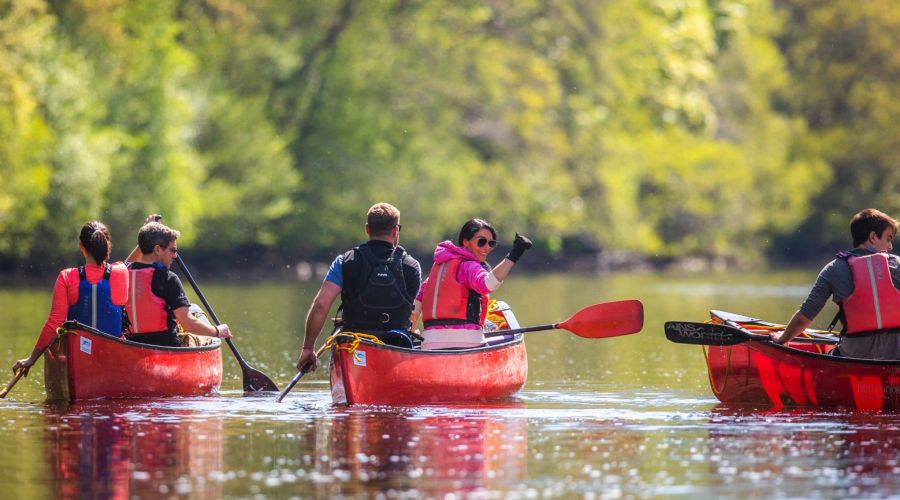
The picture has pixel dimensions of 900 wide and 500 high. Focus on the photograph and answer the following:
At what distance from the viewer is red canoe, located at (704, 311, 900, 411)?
44.9 ft

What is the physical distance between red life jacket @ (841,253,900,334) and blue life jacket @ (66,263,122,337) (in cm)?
560

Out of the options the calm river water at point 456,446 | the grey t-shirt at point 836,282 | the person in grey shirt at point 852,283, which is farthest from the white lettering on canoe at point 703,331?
the grey t-shirt at point 836,282

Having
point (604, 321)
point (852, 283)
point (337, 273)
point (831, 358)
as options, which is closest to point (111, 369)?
point (337, 273)

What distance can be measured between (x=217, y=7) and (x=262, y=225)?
580 cm

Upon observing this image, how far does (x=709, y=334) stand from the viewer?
14688 millimetres

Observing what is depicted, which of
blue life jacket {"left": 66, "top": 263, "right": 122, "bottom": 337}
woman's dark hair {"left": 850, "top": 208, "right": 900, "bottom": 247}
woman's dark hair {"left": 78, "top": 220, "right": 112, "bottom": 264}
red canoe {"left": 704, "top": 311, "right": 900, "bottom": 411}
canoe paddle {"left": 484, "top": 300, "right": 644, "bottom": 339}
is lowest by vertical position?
red canoe {"left": 704, "top": 311, "right": 900, "bottom": 411}

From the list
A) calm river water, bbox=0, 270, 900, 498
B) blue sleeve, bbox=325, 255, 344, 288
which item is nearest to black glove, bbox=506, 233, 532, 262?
calm river water, bbox=0, 270, 900, 498

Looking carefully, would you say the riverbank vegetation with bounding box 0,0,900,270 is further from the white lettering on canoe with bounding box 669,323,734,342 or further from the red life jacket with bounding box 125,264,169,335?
the white lettering on canoe with bounding box 669,323,734,342

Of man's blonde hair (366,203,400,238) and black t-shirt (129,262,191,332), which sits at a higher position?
man's blonde hair (366,203,400,238)

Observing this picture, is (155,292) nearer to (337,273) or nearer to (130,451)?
(337,273)

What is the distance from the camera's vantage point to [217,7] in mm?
47438

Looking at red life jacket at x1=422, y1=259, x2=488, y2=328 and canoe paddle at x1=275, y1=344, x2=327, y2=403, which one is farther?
red life jacket at x1=422, y1=259, x2=488, y2=328

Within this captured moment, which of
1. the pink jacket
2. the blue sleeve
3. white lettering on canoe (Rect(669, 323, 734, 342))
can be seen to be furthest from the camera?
the pink jacket

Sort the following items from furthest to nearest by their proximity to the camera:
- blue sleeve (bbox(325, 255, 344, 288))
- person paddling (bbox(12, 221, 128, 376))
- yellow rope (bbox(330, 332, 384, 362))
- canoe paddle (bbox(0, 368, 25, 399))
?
person paddling (bbox(12, 221, 128, 376))
canoe paddle (bbox(0, 368, 25, 399))
blue sleeve (bbox(325, 255, 344, 288))
yellow rope (bbox(330, 332, 384, 362))
